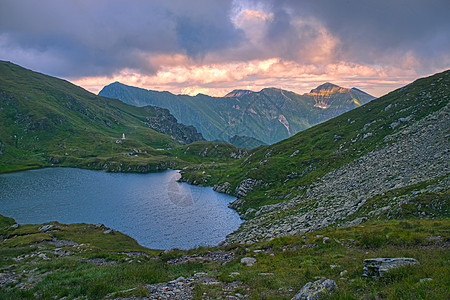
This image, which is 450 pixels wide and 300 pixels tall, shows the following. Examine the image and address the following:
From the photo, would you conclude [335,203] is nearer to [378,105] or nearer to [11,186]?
[378,105]

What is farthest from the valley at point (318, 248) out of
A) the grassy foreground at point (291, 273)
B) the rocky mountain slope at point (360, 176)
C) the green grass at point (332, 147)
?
the green grass at point (332, 147)

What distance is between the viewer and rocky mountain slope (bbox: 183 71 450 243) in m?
35.8

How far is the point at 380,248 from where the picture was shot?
20.5 metres

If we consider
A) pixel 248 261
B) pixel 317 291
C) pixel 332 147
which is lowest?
pixel 248 261

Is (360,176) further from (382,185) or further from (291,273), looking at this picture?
(291,273)

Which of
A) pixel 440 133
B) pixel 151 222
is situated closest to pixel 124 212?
pixel 151 222

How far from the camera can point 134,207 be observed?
342 ft

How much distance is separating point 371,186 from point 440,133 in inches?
909

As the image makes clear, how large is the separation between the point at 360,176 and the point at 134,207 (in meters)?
88.7

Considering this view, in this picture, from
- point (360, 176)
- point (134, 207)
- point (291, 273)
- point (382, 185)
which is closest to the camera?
point (291, 273)

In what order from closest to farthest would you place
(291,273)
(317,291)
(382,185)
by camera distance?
(317,291), (291,273), (382,185)

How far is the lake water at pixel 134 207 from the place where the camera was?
7731cm

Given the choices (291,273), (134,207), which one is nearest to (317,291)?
(291,273)

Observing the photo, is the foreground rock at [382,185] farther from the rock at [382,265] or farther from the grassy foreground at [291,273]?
the rock at [382,265]
